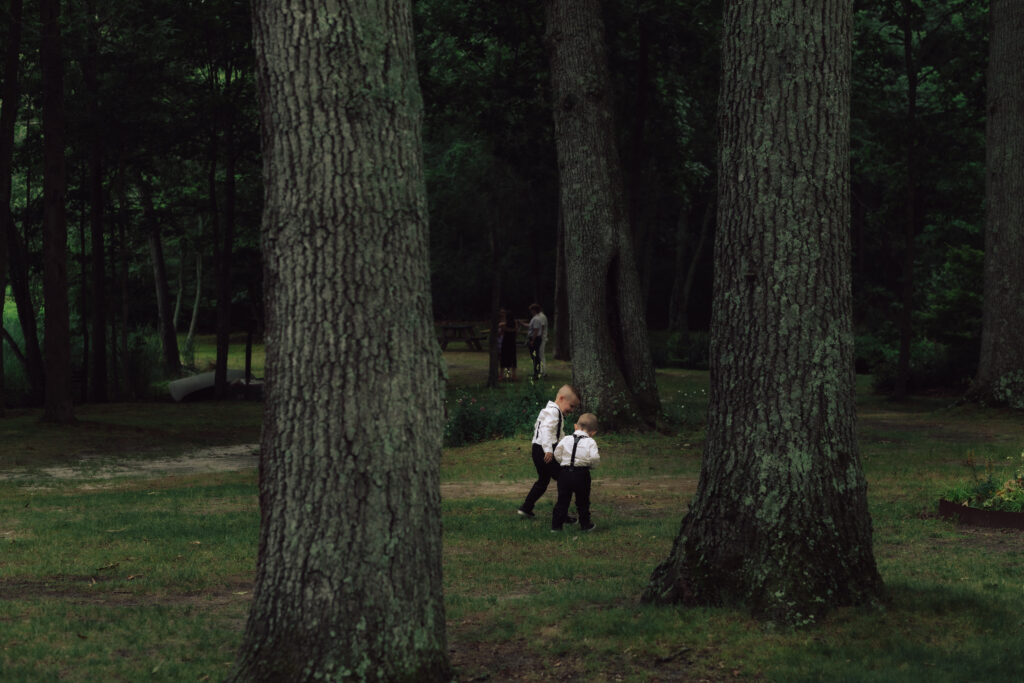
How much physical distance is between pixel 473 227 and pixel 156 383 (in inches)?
771

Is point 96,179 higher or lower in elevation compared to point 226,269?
higher

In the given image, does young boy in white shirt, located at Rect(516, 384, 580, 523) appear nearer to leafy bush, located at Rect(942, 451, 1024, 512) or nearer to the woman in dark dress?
leafy bush, located at Rect(942, 451, 1024, 512)

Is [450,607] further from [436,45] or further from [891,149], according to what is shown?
[436,45]

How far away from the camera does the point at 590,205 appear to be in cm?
1869

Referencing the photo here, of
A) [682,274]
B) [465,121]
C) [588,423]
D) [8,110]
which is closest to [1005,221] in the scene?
[588,423]

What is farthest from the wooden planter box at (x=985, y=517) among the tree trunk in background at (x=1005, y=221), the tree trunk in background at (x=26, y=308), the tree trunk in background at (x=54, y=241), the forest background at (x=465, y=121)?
the tree trunk in background at (x=26, y=308)

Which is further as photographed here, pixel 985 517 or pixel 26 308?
pixel 26 308

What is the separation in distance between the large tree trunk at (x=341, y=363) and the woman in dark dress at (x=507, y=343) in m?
24.0

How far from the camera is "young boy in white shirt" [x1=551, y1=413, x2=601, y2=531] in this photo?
34.8ft

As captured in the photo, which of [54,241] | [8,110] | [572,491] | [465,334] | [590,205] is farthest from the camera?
[465,334]

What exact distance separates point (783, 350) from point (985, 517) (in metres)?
4.57

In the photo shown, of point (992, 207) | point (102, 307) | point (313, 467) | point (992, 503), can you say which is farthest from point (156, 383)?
point (313, 467)

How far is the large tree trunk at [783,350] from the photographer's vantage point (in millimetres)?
7156

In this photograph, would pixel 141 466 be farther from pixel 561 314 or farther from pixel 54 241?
pixel 561 314
